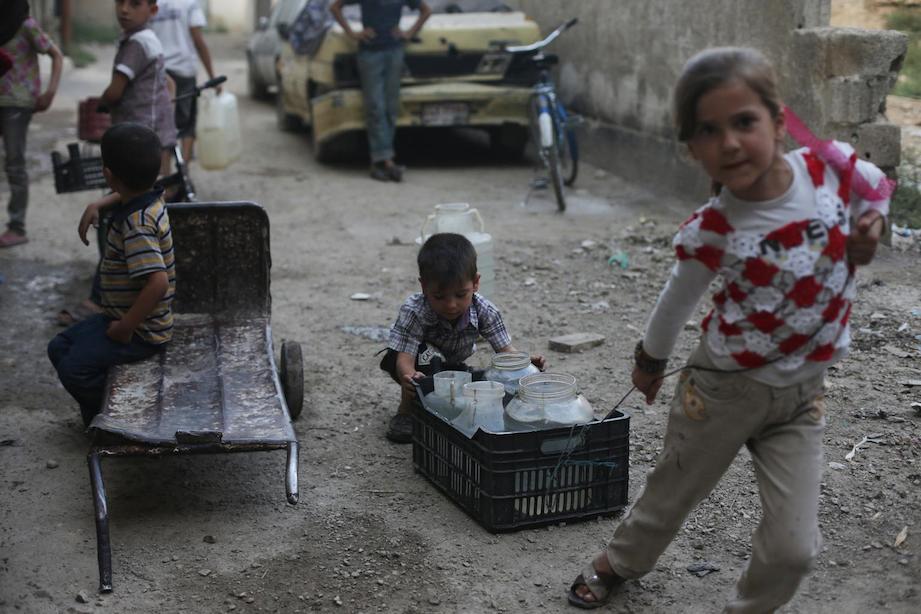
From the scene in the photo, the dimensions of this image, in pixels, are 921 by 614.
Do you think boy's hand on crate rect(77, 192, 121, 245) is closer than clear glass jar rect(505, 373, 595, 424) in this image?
No

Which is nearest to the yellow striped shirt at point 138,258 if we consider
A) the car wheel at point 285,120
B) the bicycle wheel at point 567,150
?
the bicycle wheel at point 567,150

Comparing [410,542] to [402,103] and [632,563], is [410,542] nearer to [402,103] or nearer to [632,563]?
[632,563]

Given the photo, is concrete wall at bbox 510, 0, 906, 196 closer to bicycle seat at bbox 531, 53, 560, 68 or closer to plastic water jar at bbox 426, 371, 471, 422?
bicycle seat at bbox 531, 53, 560, 68

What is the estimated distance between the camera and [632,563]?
3373mm

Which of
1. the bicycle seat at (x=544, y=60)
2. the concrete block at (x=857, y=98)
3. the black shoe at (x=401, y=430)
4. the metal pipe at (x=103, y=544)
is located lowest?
the black shoe at (x=401, y=430)

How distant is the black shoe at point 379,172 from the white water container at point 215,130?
1935 millimetres

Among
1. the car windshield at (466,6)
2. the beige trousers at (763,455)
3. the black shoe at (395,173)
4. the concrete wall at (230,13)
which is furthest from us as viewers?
the concrete wall at (230,13)

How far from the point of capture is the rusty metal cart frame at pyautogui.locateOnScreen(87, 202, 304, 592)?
152 inches

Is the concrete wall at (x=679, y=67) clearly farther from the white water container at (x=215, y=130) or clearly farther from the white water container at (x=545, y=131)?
the white water container at (x=215, y=130)

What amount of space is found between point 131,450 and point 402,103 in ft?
23.7

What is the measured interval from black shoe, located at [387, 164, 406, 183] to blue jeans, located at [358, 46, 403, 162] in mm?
104

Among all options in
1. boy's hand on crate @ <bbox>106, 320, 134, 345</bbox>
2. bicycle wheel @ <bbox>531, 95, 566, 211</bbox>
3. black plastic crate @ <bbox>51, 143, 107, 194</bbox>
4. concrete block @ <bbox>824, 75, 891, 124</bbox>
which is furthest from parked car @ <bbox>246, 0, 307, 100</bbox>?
boy's hand on crate @ <bbox>106, 320, 134, 345</bbox>

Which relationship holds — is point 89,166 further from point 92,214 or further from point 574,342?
point 574,342

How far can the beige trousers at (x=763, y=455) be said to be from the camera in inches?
113
